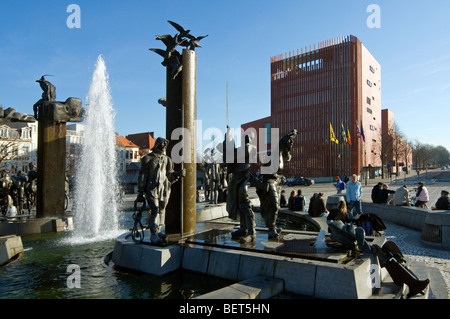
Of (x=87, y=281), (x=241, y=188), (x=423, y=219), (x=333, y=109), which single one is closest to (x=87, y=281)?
(x=87, y=281)

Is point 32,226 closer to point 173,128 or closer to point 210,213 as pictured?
point 210,213

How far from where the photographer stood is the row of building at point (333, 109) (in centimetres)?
6644

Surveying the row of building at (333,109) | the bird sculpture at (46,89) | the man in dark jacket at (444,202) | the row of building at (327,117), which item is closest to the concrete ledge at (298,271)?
the man in dark jacket at (444,202)

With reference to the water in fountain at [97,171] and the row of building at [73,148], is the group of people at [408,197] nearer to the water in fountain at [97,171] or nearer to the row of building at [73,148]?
the water in fountain at [97,171]

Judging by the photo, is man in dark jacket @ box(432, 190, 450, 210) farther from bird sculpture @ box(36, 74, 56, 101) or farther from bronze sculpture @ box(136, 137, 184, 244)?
bird sculpture @ box(36, 74, 56, 101)

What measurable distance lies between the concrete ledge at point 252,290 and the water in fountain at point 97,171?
7.69 metres

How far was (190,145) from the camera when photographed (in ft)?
26.0

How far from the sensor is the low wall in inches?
342

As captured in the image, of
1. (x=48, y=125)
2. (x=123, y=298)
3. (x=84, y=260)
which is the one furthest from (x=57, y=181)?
(x=123, y=298)

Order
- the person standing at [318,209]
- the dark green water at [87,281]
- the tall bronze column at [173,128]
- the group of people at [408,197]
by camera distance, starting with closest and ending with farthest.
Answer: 1. the dark green water at [87,281]
2. the tall bronze column at [173,128]
3. the group of people at [408,197]
4. the person standing at [318,209]

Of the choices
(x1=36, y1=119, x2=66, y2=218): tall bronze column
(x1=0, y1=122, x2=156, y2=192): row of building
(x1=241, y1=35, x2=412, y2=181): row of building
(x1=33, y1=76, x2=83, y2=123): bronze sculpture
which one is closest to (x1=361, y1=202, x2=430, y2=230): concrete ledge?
(x1=36, y1=119, x2=66, y2=218): tall bronze column

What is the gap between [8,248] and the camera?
7008mm

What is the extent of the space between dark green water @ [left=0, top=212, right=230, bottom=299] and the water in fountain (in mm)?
4178

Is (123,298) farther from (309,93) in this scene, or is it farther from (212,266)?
(309,93)
